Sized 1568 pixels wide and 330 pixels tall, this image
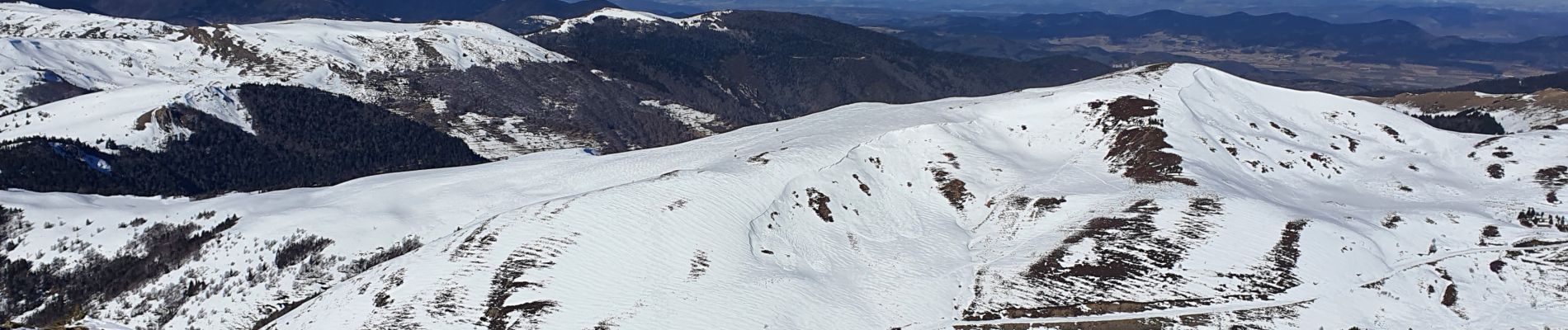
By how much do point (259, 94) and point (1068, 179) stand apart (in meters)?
173

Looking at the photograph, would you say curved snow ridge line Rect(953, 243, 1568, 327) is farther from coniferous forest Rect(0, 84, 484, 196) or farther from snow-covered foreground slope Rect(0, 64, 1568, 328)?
coniferous forest Rect(0, 84, 484, 196)

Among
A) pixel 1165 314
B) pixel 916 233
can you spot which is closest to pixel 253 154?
pixel 916 233

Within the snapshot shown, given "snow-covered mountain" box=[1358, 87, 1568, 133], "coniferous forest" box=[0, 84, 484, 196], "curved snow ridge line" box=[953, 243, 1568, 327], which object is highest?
"curved snow ridge line" box=[953, 243, 1568, 327]

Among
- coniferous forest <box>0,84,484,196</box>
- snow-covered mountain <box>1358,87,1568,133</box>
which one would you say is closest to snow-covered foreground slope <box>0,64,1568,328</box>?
coniferous forest <box>0,84,484,196</box>

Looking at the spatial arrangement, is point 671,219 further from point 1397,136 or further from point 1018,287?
point 1397,136

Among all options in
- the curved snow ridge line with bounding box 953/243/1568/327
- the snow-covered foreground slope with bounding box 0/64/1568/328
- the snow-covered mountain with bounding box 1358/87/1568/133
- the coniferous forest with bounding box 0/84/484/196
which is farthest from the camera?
the snow-covered mountain with bounding box 1358/87/1568/133

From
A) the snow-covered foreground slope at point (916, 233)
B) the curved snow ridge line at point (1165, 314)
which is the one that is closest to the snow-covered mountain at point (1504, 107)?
the snow-covered foreground slope at point (916, 233)

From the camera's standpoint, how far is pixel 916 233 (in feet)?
227

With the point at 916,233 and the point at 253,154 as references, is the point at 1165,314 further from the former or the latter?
the point at 253,154

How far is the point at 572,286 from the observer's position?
184 ft

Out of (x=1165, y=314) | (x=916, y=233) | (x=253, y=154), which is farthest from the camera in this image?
(x=253, y=154)

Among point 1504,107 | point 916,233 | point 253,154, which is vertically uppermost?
point 916,233

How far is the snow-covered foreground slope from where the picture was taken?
55438mm

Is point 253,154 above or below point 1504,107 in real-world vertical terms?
below
